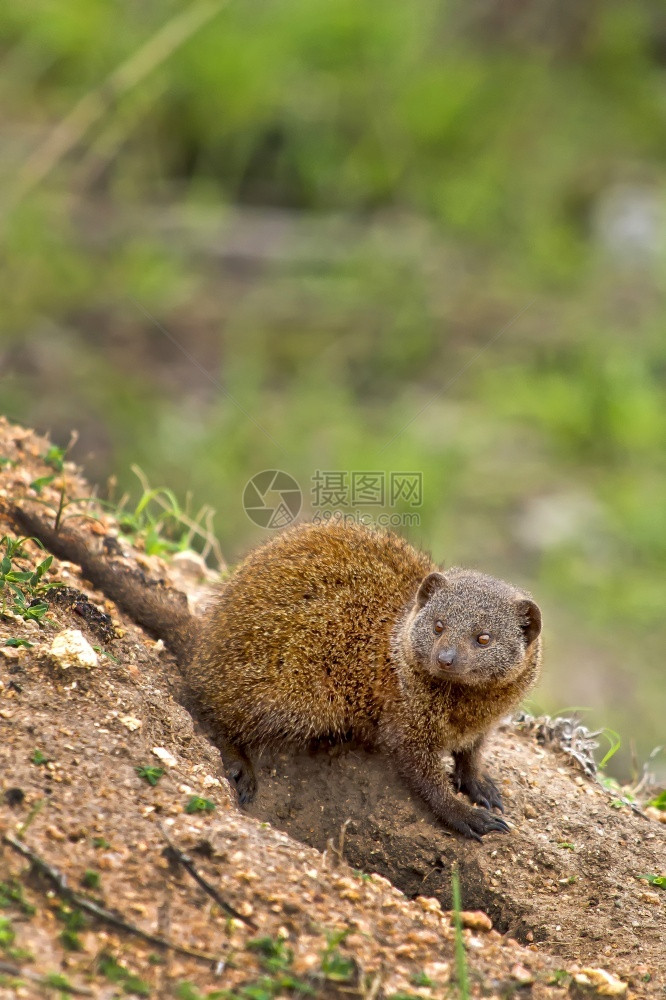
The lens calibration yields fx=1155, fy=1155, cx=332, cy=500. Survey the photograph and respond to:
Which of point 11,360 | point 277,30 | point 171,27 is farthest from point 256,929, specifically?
point 277,30

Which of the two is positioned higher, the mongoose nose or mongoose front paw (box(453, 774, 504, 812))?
the mongoose nose

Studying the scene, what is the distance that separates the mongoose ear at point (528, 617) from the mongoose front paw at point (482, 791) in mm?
518

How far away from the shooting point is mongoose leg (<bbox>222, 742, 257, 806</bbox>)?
385cm

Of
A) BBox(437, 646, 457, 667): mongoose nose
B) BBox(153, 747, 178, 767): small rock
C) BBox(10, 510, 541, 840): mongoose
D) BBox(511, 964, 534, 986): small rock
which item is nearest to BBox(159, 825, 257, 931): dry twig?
BBox(153, 747, 178, 767): small rock

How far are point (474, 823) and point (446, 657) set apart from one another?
23.1 inches

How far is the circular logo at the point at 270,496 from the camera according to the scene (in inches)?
288

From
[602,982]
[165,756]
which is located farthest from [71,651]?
[602,982]

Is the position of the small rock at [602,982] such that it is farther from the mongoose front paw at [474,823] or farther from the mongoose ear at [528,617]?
the mongoose ear at [528,617]

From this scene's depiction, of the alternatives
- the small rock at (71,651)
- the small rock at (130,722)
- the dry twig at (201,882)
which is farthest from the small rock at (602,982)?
the small rock at (71,651)

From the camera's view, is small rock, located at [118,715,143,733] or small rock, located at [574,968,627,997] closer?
small rock, located at [574,968,627,997]

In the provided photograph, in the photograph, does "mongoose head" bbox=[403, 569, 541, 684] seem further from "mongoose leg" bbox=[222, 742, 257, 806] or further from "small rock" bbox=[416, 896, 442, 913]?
"small rock" bbox=[416, 896, 442, 913]

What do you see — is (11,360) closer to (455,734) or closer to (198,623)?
(198,623)

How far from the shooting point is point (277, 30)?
10641mm

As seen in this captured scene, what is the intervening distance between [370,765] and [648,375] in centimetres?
701
